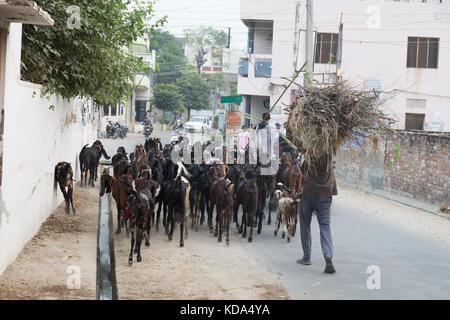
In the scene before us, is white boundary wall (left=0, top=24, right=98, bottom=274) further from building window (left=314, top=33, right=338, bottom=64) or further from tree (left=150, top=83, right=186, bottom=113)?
tree (left=150, top=83, right=186, bottom=113)

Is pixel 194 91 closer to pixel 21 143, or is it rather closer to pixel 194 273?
pixel 21 143

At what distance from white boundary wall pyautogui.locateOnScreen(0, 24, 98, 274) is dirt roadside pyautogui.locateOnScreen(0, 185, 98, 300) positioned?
18cm

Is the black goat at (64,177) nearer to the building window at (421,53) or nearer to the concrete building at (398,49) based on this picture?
the concrete building at (398,49)

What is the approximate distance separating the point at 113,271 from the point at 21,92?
2.80m

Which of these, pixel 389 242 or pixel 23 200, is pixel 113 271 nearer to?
pixel 23 200

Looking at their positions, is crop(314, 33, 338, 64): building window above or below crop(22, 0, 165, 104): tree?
above

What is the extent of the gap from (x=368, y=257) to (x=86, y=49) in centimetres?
704

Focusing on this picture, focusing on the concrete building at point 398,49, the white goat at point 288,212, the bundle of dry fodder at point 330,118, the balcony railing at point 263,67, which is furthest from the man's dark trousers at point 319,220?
the balcony railing at point 263,67

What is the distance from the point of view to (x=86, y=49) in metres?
11.8

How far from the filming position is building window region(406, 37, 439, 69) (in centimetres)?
2781

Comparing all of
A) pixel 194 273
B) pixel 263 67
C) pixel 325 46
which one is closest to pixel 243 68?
pixel 263 67

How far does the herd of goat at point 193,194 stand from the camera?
9.02 meters

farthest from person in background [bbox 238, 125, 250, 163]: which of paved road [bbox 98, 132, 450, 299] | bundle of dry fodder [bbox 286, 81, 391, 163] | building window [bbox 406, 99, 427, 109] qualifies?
building window [bbox 406, 99, 427, 109]
